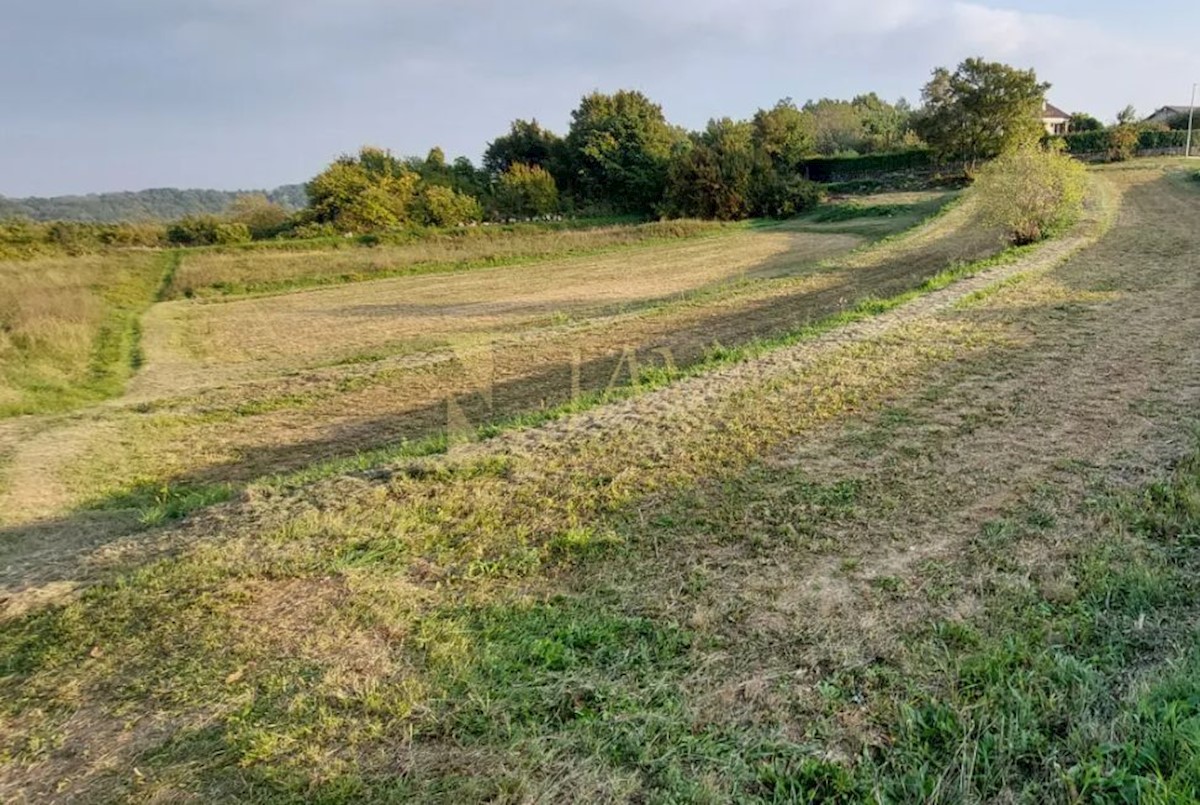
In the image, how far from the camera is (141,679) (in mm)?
3057

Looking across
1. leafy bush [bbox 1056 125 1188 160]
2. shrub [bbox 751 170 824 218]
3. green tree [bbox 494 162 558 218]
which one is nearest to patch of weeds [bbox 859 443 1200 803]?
shrub [bbox 751 170 824 218]

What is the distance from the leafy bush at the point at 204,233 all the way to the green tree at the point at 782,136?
1494 inches

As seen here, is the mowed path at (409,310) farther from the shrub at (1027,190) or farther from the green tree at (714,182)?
the green tree at (714,182)

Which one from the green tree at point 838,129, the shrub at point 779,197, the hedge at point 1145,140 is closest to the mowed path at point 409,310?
the shrub at point 779,197

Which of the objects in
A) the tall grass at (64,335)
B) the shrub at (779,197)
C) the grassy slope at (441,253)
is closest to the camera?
the tall grass at (64,335)

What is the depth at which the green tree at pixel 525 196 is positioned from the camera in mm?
49062

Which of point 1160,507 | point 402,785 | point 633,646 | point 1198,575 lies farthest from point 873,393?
point 402,785

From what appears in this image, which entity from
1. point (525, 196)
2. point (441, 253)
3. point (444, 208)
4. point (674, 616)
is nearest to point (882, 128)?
point (525, 196)

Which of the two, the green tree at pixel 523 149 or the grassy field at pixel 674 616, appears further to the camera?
the green tree at pixel 523 149

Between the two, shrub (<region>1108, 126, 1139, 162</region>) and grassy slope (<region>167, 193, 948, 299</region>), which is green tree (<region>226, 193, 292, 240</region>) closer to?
grassy slope (<region>167, 193, 948, 299</region>)

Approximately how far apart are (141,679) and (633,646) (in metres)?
2.37

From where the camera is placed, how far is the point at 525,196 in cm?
4925

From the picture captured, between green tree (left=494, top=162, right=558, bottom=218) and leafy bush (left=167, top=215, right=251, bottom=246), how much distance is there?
1788 cm

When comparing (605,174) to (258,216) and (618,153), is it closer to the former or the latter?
(618,153)
